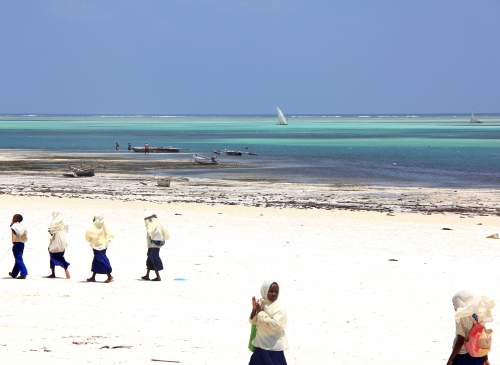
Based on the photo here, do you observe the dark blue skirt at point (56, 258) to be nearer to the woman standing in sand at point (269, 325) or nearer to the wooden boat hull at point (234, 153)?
the woman standing in sand at point (269, 325)

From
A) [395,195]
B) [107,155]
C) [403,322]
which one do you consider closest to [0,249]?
[403,322]

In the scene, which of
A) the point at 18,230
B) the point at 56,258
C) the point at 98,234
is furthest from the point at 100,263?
the point at 18,230

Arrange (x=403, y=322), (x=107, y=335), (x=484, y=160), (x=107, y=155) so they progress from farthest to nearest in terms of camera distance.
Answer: (x=107, y=155) → (x=484, y=160) → (x=403, y=322) → (x=107, y=335)

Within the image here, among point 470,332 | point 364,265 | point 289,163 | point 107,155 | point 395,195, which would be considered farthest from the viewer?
point 107,155

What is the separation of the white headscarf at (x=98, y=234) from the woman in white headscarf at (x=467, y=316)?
24.5 ft

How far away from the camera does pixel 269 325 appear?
6.41 m

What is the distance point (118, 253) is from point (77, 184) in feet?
68.3

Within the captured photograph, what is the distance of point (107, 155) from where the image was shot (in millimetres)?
61562

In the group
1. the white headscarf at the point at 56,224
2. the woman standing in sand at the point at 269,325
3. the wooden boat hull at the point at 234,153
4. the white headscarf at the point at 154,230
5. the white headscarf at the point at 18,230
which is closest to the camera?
the woman standing in sand at the point at 269,325

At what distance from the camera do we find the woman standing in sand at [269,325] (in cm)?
639

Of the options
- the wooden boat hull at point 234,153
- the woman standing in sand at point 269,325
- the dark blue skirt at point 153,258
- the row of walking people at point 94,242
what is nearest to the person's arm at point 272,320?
the woman standing in sand at point 269,325

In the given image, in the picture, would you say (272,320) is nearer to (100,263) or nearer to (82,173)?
(100,263)

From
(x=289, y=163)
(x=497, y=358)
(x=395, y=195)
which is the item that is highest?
Result: (x=289, y=163)

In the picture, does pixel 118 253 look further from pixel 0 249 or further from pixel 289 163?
pixel 289 163
